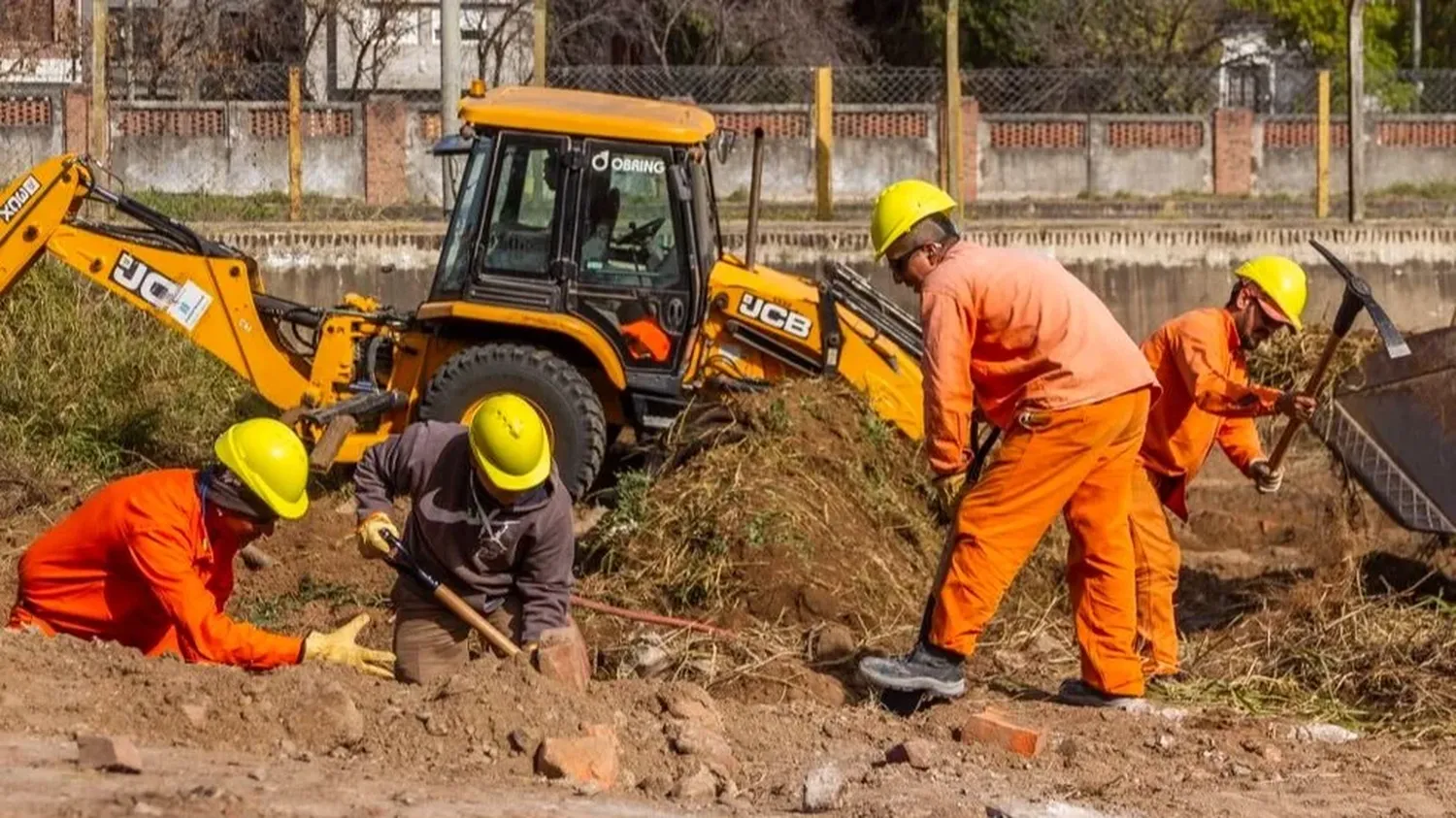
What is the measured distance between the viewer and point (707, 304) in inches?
487

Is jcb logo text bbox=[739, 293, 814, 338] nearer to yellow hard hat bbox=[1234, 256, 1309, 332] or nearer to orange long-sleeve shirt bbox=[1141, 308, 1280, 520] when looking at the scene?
orange long-sleeve shirt bbox=[1141, 308, 1280, 520]

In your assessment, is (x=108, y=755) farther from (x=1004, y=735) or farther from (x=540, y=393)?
(x=540, y=393)

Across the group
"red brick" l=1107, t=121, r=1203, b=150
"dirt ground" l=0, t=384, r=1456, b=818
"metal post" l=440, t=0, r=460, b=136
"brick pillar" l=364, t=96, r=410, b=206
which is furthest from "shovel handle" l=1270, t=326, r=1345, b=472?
"red brick" l=1107, t=121, r=1203, b=150

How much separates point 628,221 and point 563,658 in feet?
16.3

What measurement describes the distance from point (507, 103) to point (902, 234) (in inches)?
189

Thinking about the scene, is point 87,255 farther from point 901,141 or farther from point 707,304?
point 901,141

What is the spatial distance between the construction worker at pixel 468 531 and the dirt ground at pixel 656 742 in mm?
455

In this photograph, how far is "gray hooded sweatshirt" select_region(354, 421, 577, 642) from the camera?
7.95 meters

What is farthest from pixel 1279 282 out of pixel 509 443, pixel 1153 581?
pixel 509 443

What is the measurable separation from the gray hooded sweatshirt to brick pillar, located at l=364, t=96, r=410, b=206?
14.2 meters

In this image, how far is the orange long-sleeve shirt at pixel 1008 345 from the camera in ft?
25.5

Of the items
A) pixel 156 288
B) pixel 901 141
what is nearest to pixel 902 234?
pixel 156 288

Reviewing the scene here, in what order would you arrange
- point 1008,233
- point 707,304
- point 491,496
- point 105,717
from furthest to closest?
1. point 1008,233
2. point 707,304
3. point 491,496
4. point 105,717

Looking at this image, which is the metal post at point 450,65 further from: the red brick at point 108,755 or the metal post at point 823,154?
the red brick at point 108,755
